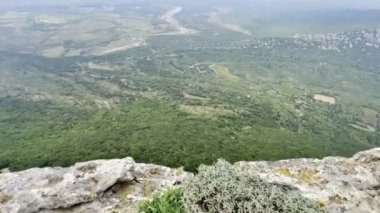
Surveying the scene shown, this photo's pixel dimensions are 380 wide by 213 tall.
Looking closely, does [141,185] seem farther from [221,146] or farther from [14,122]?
[14,122]

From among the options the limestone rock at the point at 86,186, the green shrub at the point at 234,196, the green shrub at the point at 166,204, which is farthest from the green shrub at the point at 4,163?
the green shrub at the point at 234,196

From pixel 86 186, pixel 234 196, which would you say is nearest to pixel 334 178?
pixel 234 196

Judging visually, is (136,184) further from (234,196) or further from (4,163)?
(4,163)

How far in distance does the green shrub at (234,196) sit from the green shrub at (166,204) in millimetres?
518

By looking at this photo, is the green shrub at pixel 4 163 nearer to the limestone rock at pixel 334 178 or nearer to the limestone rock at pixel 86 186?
the limestone rock at pixel 86 186

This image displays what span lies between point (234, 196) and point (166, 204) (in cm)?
270

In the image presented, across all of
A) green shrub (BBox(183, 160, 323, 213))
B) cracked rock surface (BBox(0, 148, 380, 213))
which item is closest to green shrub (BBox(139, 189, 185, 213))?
green shrub (BBox(183, 160, 323, 213))

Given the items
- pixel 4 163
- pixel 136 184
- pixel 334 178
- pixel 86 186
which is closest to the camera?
pixel 86 186

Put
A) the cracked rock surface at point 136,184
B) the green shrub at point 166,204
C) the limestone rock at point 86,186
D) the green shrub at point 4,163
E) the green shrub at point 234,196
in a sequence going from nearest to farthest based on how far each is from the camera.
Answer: the green shrub at point 234,196 → the green shrub at point 166,204 → the cracked rock surface at point 136,184 → the limestone rock at point 86,186 → the green shrub at point 4,163

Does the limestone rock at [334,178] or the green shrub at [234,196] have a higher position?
the green shrub at [234,196]

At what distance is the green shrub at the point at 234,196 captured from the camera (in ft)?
44.0

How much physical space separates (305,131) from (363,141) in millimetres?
26584

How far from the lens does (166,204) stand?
14.9m

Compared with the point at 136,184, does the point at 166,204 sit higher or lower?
higher
